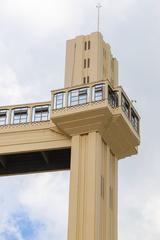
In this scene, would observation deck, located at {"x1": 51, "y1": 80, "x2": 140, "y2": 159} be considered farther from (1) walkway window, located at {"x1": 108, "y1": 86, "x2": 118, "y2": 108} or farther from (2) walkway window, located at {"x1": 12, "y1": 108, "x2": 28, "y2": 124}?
(2) walkway window, located at {"x1": 12, "y1": 108, "x2": 28, "y2": 124}

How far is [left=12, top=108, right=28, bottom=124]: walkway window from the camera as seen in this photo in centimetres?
3584

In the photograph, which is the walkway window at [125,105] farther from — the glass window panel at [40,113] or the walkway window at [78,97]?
the glass window panel at [40,113]

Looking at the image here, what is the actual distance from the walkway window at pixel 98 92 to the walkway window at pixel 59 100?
165 cm

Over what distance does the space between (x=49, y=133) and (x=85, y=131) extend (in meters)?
2.38

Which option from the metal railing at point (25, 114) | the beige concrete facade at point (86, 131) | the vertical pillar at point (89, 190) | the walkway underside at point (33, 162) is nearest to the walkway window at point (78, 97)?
the beige concrete facade at point (86, 131)

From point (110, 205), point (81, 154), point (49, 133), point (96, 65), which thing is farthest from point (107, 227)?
point (96, 65)

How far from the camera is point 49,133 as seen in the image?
34.8 metres

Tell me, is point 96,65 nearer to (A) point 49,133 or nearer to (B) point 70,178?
(A) point 49,133

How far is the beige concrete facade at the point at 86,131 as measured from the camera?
3177 centimetres

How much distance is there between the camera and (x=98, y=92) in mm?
33469

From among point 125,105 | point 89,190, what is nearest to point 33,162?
point 125,105

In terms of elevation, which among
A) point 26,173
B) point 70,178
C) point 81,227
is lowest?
point 81,227

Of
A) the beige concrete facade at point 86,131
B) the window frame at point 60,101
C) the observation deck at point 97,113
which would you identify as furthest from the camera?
the window frame at point 60,101

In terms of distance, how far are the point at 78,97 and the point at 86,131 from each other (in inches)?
71.6
